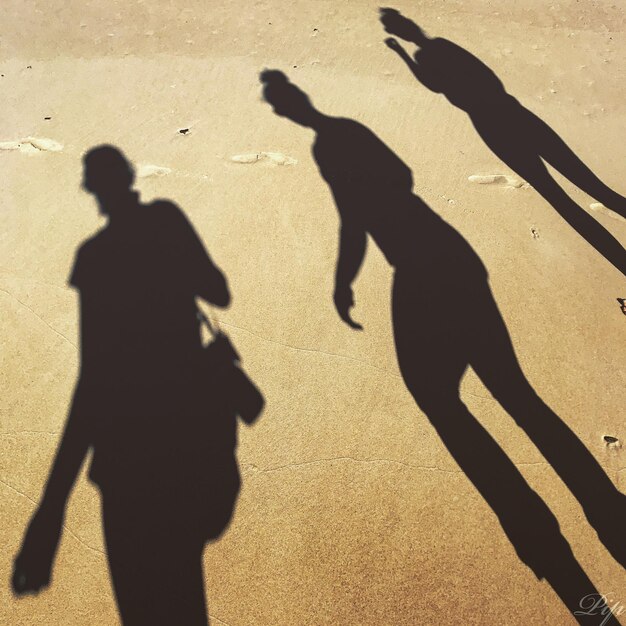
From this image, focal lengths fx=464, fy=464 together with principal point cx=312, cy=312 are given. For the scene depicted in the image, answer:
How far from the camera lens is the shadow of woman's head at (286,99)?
15.5 feet

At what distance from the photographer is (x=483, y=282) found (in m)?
3.68

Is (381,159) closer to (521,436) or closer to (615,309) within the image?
(615,309)

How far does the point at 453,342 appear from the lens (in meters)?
3.31

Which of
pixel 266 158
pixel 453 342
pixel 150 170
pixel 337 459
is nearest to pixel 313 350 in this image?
pixel 337 459

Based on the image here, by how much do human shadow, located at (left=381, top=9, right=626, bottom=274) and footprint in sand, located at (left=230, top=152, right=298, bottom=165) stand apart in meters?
2.07

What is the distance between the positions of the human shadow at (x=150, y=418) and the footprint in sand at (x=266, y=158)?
904 mm

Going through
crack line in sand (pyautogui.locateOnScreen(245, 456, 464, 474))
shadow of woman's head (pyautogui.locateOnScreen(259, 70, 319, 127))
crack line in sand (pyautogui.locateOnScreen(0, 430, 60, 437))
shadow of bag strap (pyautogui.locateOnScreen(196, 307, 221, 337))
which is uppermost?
shadow of woman's head (pyautogui.locateOnScreen(259, 70, 319, 127))

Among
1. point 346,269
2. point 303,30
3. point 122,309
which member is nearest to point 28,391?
point 122,309

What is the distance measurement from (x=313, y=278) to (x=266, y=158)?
1.50 m

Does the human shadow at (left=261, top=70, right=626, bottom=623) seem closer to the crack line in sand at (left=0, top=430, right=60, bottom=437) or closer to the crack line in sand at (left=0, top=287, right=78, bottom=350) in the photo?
the crack line in sand at (left=0, top=287, right=78, bottom=350)

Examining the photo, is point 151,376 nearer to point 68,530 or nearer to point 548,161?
point 68,530

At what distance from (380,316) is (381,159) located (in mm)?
1815

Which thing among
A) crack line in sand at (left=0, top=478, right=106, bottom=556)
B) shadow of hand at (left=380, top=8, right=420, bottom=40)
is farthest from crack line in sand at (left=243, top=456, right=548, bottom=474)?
shadow of hand at (left=380, top=8, right=420, bottom=40)

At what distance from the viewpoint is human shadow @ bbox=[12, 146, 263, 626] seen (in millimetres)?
2434
